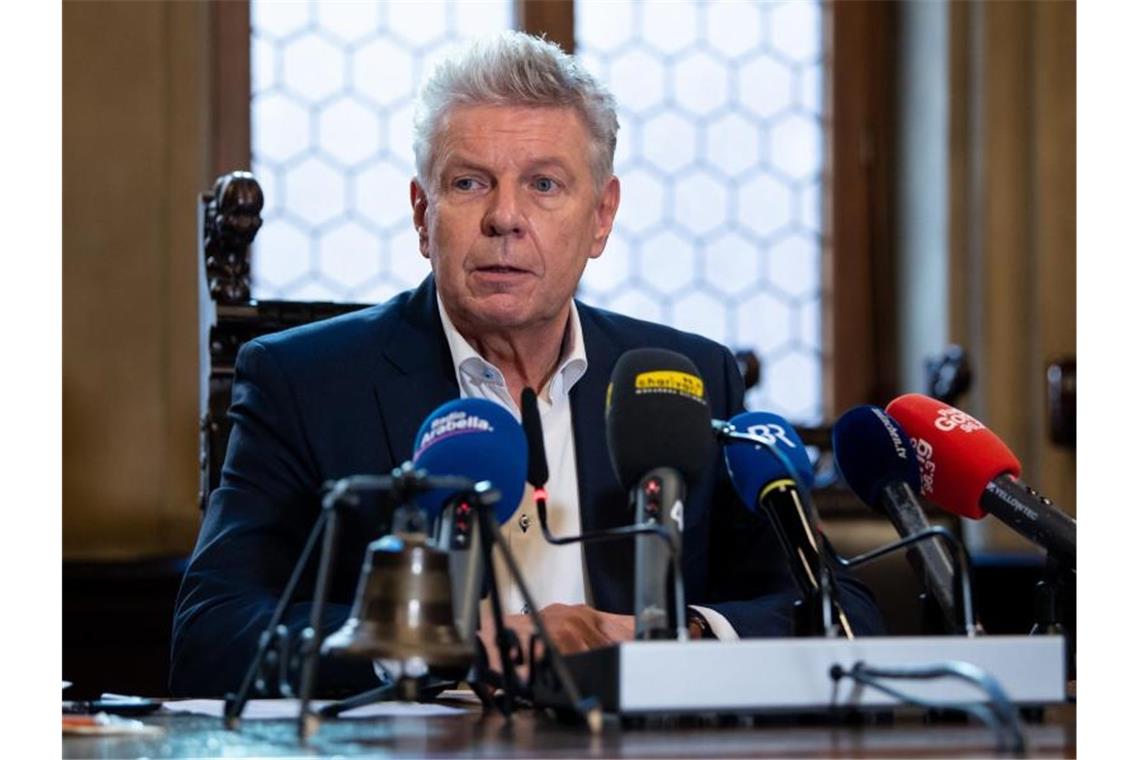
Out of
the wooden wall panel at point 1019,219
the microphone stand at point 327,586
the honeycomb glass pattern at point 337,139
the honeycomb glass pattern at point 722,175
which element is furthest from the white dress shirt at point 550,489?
the wooden wall panel at point 1019,219

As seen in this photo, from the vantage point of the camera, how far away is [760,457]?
5.96 feet

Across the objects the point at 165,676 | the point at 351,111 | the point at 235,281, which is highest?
the point at 351,111

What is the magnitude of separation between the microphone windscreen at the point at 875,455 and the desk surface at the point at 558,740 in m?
0.29

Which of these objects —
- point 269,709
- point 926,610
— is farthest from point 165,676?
point 926,610

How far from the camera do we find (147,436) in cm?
430

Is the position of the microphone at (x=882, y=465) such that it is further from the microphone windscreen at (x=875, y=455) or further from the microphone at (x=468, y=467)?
the microphone at (x=468, y=467)

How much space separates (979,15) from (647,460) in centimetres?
345

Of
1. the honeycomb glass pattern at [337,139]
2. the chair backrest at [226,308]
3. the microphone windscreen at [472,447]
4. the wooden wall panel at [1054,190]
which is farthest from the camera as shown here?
the wooden wall panel at [1054,190]

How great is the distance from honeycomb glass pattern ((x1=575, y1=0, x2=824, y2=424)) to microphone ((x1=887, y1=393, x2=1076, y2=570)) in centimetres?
288

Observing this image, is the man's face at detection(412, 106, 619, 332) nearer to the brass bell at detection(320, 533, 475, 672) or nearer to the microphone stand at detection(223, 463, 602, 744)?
the microphone stand at detection(223, 463, 602, 744)

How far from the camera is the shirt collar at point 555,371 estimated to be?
100.0 inches

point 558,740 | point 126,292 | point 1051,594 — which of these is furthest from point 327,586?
point 126,292

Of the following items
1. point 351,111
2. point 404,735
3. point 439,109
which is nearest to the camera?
point 404,735
